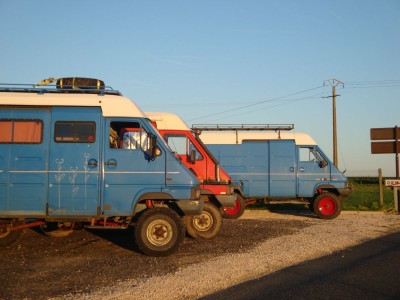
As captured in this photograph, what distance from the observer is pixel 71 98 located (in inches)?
371

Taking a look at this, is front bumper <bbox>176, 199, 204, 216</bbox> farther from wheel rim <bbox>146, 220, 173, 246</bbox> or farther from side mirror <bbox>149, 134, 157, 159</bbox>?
side mirror <bbox>149, 134, 157, 159</bbox>

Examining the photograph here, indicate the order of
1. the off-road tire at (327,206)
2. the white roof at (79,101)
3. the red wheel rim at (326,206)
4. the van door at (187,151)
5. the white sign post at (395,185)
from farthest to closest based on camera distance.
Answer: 1. the white sign post at (395,185)
2. the red wheel rim at (326,206)
3. the off-road tire at (327,206)
4. the van door at (187,151)
5. the white roof at (79,101)

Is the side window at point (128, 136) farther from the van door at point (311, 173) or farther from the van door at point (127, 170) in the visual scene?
the van door at point (311, 173)

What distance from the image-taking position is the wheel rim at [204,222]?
11.9 metres

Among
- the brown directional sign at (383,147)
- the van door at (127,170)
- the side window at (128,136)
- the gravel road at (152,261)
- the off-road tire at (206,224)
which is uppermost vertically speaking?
the brown directional sign at (383,147)

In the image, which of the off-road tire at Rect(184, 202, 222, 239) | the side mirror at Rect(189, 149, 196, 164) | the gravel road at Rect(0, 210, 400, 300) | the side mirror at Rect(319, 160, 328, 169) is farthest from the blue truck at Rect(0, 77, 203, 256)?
the side mirror at Rect(319, 160, 328, 169)

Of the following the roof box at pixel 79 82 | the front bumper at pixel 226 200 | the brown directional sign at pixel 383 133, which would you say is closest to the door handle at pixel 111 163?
the roof box at pixel 79 82

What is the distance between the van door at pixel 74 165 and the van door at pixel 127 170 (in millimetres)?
194

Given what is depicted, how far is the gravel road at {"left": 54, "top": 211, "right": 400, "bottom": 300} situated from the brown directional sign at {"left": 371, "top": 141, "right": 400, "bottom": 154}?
22.1ft

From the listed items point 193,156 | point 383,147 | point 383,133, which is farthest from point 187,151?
point 383,147

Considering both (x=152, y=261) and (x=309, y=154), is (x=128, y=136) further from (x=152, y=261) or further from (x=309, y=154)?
(x=309, y=154)

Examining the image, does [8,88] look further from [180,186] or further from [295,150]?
[295,150]

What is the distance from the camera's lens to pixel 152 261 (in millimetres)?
8805

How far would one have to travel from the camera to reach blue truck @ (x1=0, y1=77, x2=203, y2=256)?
909 cm
